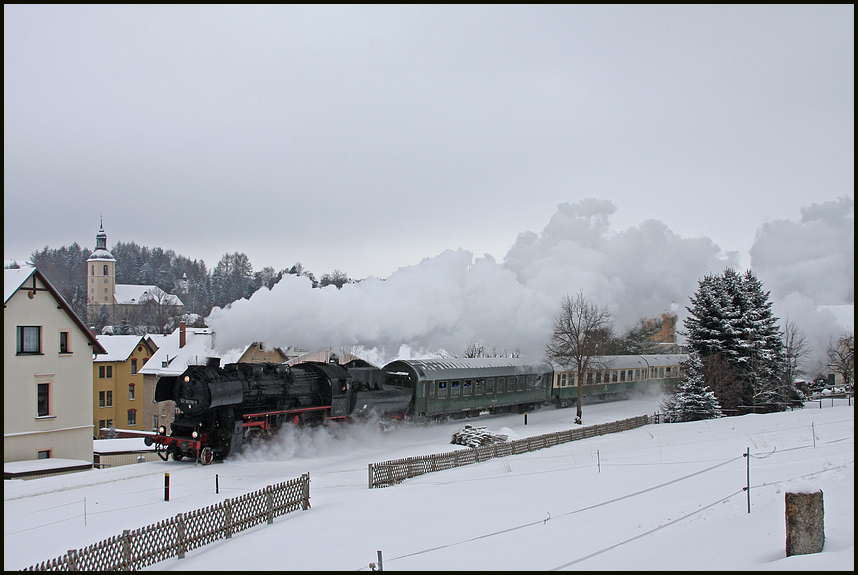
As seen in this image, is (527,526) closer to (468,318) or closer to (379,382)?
(379,382)

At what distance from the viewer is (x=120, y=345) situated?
150 ft

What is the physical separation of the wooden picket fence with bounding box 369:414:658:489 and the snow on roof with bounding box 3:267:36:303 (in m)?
15.2

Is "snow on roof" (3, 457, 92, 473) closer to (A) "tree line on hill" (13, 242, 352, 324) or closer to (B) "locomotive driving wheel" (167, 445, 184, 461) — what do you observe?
(B) "locomotive driving wheel" (167, 445, 184, 461)

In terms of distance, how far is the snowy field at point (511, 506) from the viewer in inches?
304

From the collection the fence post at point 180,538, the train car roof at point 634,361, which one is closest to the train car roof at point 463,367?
the train car roof at point 634,361

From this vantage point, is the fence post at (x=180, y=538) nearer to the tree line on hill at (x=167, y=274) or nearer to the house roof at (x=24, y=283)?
the house roof at (x=24, y=283)

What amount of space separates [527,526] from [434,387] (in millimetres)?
15685

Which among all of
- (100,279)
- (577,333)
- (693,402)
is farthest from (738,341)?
(100,279)

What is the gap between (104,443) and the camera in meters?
29.8

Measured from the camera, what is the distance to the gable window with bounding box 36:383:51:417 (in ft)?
74.5

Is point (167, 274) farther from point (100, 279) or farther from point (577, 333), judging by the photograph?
point (577, 333)

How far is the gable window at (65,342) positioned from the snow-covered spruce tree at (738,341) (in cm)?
2888

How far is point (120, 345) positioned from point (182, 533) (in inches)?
1594

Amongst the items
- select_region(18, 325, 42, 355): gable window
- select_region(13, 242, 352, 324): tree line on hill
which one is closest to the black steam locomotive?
select_region(18, 325, 42, 355): gable window
